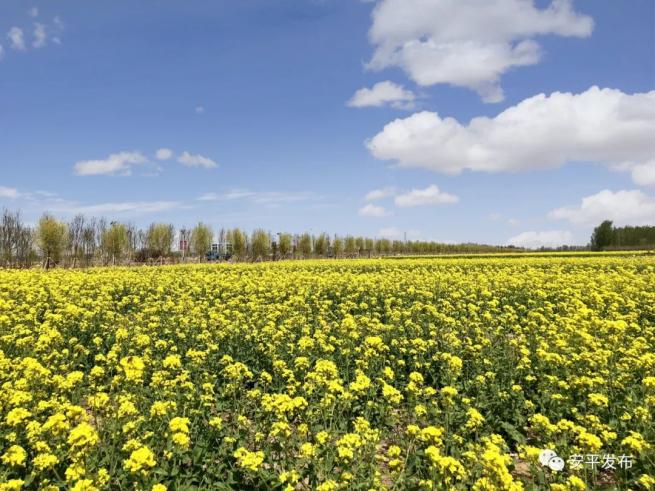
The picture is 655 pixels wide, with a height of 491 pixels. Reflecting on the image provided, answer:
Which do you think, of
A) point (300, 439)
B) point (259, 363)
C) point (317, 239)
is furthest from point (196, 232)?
point (300, 439)

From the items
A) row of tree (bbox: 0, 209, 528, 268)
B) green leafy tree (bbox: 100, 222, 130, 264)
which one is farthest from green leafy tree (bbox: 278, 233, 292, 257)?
green leafy tree (bbox: 100, 222, 130, 264)

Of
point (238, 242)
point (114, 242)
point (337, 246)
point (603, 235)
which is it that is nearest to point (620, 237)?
point (603, 235)

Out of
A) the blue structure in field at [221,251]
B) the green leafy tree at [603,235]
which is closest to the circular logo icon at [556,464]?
the blue structure in field at [221,251]

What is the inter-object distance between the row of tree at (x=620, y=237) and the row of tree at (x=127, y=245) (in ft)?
170

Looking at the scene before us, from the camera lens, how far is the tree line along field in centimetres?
402

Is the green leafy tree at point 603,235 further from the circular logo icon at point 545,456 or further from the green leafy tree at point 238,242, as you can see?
the circular logo icon at point 545,456

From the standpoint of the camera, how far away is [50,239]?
122 feet

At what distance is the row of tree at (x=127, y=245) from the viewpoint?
37844 mm

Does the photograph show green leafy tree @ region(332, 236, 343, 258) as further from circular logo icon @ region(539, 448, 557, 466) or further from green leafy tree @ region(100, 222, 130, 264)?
circular logo icon @ region(539, 448, 557, 466)

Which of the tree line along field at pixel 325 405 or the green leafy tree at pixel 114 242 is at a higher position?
the green leafy tree at pixel 114 242

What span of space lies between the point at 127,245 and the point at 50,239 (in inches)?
350

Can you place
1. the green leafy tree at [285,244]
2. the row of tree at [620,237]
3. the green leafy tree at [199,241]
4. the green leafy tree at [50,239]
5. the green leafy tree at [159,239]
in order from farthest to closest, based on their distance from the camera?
1. the row of tree at [620,237]
2. the green leafy tree at [285,244]
3. the green leafy tree at [199,241]
4. the green leafy tree at [159,239]
5. the green leafy tree at [50,239]

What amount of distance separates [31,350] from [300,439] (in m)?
5.92

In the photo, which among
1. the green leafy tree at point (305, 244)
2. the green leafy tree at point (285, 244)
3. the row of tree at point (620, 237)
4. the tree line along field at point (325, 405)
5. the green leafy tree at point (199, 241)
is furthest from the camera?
the row of tree at point (620, 237)
